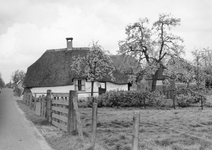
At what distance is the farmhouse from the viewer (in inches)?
1339

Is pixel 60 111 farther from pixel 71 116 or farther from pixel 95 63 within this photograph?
pixel 95 63

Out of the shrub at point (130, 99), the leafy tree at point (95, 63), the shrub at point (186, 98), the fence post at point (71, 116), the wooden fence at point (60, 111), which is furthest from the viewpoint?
the leafy tree at point (95, 63)

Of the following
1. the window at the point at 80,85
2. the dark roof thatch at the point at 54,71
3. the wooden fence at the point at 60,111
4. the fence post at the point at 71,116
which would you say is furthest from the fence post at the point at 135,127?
the window at the point at 80,85

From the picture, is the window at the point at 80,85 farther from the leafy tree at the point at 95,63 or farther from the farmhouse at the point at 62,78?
the leafy tree at the point at 95,63

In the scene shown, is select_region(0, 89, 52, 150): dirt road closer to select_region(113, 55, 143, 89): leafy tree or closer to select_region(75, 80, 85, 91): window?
select_region(113, 55, 143, 89): leafy tree

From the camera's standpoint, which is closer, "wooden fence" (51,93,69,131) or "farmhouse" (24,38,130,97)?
"wooden fence" (51,93,69,131)

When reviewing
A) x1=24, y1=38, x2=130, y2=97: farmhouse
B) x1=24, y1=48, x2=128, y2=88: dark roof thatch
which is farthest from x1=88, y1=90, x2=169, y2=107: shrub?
x1=24, y1=48, x2=128, y2=88: dark roof thatch

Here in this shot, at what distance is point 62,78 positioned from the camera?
34625 millimetres

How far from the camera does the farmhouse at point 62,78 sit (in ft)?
112

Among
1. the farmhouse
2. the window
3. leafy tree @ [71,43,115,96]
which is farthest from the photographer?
the window

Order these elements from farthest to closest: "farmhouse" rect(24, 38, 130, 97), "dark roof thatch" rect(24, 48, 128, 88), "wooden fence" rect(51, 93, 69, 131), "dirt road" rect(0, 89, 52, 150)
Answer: "dark roof thatch" rect(24, 48, 128, 88), "farmhouse" rect(24, 38, 130, 97), "wooden fence" rect(51, 93, 69, 131), "dirt road" rect(0, 89, 52, 150)

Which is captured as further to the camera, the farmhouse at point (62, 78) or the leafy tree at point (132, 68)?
the farmhouse at point (62, 78)

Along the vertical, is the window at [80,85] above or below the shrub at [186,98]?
above

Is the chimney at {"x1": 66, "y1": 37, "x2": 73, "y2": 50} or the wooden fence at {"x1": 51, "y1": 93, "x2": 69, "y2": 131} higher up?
the chimney at {"x1": 66, "y1": 37, "x2": 73, "y2": 50}
